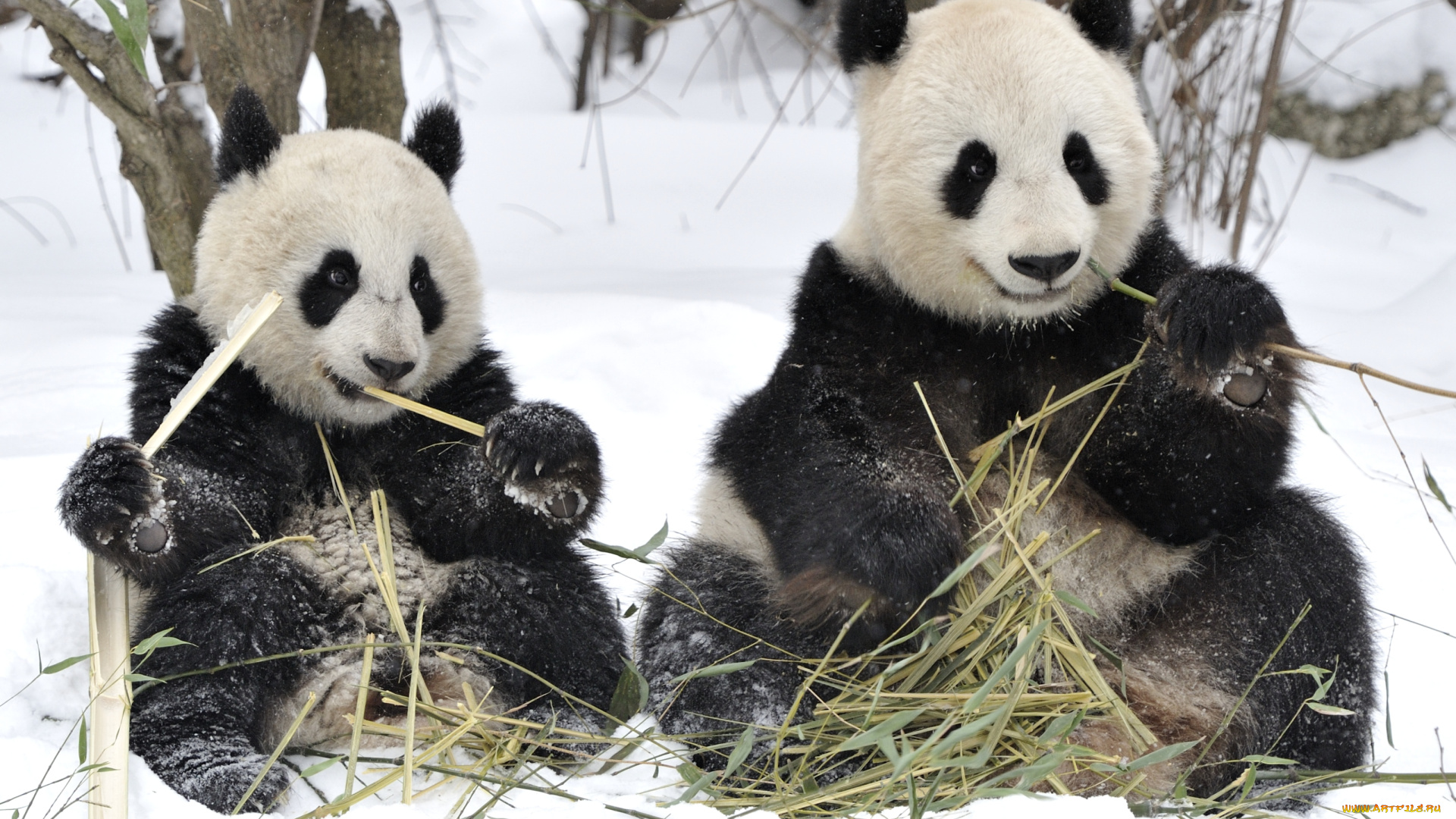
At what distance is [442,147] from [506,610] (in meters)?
1.29

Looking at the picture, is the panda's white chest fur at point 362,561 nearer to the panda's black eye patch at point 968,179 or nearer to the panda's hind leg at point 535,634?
the panda's hind leg at point 535,634

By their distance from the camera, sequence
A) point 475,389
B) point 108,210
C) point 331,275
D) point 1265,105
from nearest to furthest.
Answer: point 331,275
point 475,389
point 1265,105
point 108,210

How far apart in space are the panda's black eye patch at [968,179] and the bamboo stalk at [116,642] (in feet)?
4.84

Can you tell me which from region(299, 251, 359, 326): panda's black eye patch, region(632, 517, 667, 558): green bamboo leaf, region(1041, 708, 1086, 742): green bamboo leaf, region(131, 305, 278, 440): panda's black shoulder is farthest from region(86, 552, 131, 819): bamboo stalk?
region(1041, 708, 1086, 742): green bamboo leaf

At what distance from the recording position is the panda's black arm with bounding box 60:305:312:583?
8.77 ft

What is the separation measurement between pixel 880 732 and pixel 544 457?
3.19 ft

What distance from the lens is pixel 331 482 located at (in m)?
3.20

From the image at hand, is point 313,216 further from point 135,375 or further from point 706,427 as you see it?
point 706,427

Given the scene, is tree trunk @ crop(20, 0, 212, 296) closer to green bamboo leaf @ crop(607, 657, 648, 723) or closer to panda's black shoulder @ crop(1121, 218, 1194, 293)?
green bamboo leaf @ crop(607, 657, 648, 723)

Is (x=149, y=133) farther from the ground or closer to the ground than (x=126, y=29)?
closer to the ground

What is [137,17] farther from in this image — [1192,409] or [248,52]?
[1192,409]

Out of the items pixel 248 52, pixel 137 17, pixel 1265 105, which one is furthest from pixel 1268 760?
pixel 248 52

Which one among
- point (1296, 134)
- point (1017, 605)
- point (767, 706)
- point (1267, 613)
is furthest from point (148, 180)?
point (1296, 134)

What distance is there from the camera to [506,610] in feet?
9.90
